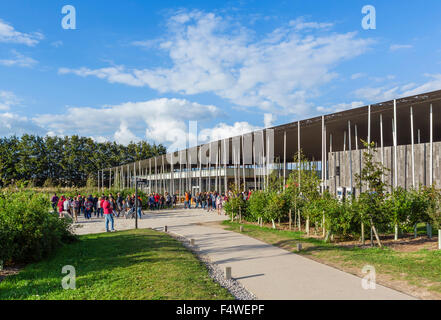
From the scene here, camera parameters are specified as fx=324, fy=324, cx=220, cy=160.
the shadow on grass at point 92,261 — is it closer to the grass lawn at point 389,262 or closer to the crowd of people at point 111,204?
the grass lawn at point 389,262

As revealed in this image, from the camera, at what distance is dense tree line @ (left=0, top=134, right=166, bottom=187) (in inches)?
2559

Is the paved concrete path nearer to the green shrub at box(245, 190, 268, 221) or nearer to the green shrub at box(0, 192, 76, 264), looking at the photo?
the green shrub at box(0, 192, 76, 264)

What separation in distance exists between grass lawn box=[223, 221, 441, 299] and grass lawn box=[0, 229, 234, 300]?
10.8ft

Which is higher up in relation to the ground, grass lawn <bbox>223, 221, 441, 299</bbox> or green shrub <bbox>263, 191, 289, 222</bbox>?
green shrub <bbox>263, 191, 289, 222</bbox>

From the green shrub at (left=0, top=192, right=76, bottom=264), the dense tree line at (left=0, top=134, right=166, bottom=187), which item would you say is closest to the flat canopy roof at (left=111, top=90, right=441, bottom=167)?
the green shrub at (left=0, top=192, right=76, bottom=264)

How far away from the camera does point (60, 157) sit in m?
69.8

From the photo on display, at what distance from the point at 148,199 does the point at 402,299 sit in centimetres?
2487

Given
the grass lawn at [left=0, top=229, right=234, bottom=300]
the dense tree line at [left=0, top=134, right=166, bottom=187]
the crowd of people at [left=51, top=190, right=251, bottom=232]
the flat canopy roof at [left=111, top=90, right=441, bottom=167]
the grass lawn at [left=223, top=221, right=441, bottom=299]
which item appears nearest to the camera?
the grass lawn at [left=0, top=229, right=234, bottom=300]

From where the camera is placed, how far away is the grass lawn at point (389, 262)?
20.1ft

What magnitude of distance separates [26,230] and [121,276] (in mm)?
3994

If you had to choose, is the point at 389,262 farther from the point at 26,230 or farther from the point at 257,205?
the point at 26,230

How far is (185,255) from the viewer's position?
910 cm
